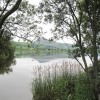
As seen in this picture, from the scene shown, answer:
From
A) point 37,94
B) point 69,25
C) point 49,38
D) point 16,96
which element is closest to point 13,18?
point 49,38

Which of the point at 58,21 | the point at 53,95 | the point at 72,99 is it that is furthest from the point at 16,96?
the point at 58,21

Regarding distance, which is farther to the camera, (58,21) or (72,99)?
(72,99)

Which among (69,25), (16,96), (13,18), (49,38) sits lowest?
(16,96)

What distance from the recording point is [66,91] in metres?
7.96

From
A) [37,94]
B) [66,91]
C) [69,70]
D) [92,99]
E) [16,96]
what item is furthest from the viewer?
[16,96]

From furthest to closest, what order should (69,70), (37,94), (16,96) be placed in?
(16,96), (69,70), (37,94)

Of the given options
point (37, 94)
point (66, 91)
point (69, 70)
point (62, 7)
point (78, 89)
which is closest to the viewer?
point (62, 7)

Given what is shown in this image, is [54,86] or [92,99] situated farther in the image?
[54,86]

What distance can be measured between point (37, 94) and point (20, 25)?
12.9 feet

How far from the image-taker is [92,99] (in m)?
6.87

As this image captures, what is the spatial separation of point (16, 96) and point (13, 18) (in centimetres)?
622

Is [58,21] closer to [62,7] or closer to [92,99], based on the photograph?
[62,7]

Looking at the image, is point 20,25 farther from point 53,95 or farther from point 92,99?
point 92,99

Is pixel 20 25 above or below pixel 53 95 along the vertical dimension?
above
